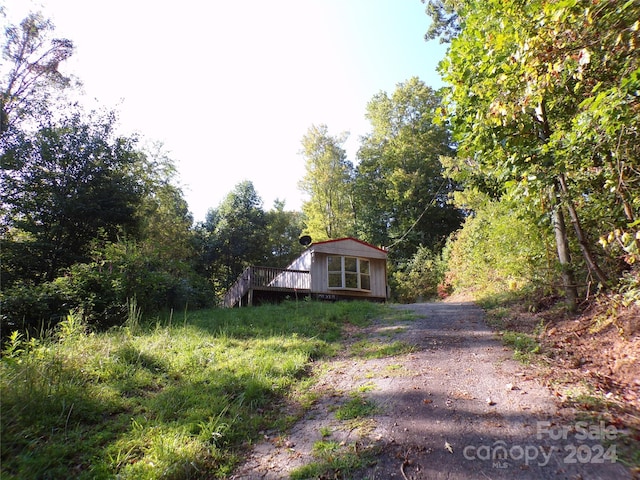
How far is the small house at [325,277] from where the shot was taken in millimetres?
14172

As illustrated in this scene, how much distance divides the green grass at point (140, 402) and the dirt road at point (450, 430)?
425 mm

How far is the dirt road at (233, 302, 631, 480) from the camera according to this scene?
2.21 m

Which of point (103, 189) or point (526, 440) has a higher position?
point (103, 189)

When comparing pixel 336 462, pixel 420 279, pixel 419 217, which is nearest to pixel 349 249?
pixel 420 279

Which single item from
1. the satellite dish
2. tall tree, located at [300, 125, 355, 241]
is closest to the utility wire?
tall tree, located at [300, 125, 355, 241]

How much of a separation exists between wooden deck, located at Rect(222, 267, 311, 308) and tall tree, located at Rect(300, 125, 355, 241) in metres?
10.8

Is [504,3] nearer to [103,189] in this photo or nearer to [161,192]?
[103,189]

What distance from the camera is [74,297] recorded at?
25.1ft

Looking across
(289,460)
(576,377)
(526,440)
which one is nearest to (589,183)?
(576,377)

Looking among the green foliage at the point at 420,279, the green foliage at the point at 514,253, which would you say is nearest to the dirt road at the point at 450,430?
the green foliage at the point at 514,253

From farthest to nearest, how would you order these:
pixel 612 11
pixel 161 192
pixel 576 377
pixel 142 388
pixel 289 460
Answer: pixel 161 192 < pixel 142 388 < pixel 576 377 < pixel 612 11 < pixel 289 460

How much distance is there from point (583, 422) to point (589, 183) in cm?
346

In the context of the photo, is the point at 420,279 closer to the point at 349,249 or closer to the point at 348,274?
the point at 348,274

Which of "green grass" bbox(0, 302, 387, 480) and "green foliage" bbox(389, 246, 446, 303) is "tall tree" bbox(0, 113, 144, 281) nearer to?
"green grass" bbox(0, 302, 387, 480)
